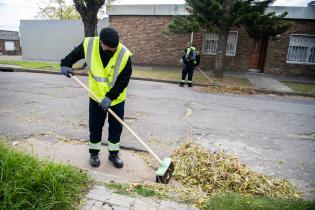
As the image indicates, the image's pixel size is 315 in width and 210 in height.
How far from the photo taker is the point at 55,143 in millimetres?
4328

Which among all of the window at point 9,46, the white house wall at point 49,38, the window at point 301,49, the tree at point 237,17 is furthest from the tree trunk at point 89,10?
the window at point 9,46

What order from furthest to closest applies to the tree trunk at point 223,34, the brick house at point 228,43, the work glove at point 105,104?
the brick house at point 228,43 < the tree trunk at point 223,34 < the work glove at point 105,104

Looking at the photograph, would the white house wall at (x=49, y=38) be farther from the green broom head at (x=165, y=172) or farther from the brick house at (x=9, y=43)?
the brick house at (x=9, y=43)

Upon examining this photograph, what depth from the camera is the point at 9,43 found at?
142ft

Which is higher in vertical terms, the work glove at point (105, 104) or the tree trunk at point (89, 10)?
the tree trunk at point (89, 10)

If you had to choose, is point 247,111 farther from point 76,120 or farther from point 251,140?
point 76,120

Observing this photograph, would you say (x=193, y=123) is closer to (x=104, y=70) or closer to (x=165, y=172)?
(x=165, y=172)

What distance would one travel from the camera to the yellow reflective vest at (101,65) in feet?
10.9

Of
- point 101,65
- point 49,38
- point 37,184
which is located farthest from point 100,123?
point 49,38

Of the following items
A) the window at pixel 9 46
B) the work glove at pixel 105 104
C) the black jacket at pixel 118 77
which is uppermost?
the black jacket at pixel 118 77

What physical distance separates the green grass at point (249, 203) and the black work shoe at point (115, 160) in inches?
55.2

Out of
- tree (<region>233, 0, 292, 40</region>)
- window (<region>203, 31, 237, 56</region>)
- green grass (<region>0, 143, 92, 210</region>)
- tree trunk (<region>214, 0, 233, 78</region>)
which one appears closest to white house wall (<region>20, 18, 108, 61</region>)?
window (<region>203, 31, 237, 56</region>)

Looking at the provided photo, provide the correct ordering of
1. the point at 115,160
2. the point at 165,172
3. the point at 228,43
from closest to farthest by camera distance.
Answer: the point at 165,172, the point at 115,160, the point at 228,43

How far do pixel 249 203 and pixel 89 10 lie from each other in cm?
1267
